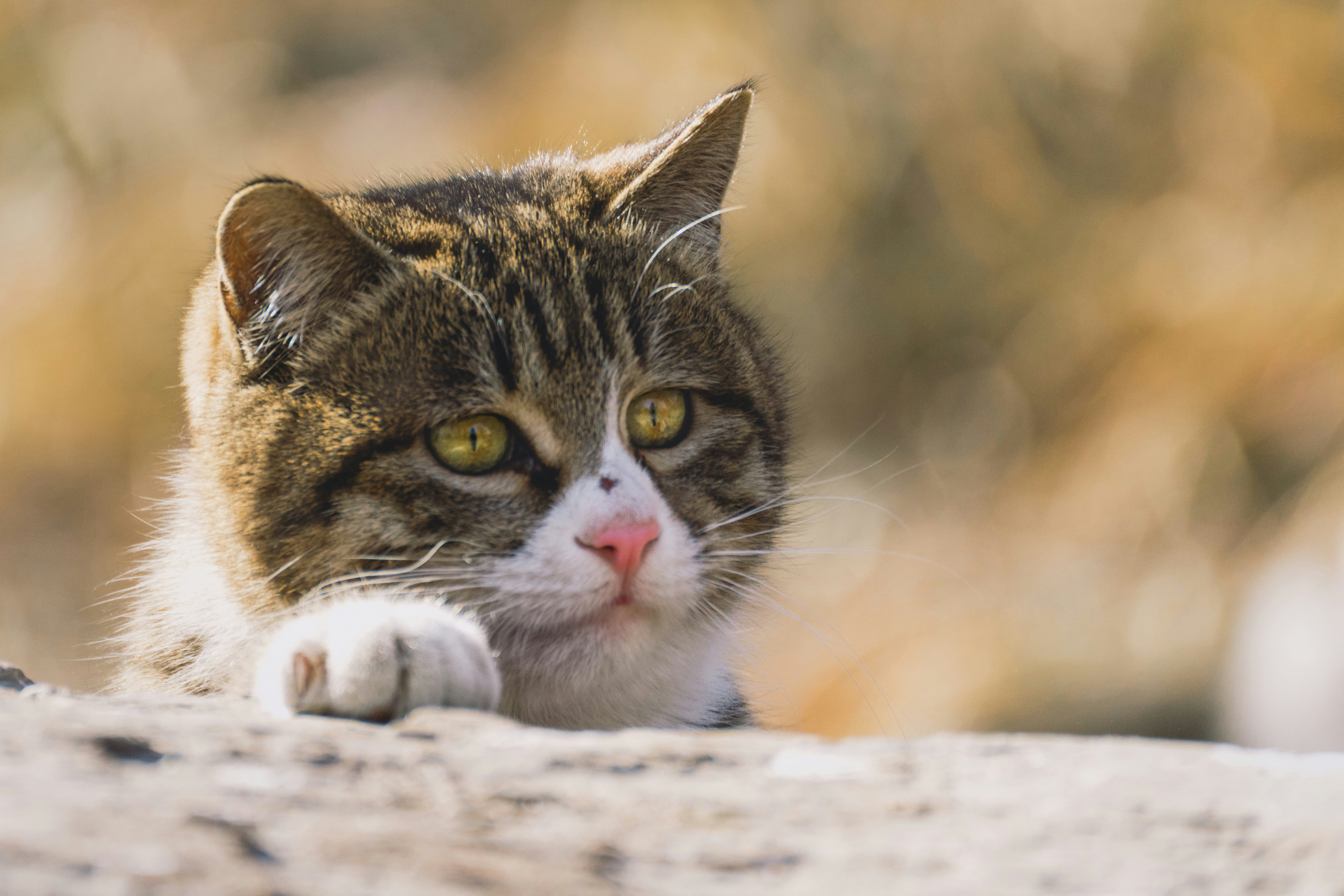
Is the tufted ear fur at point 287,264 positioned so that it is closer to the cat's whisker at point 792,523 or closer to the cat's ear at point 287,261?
the cat's ear at point 287,261

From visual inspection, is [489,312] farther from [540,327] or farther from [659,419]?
[659,419]

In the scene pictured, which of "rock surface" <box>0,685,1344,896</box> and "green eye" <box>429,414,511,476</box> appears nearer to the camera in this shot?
"rock surface" <box>0,685,1344,896</box>

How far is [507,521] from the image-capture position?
2.00 meters

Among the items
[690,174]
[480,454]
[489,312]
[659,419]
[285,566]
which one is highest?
[690,174]

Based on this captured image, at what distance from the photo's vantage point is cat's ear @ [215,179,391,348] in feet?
6.98

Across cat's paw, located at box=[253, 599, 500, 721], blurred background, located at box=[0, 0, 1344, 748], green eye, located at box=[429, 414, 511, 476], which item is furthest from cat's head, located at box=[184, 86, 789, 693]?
blurred background, located at box=[0, 0, 1344, 748]

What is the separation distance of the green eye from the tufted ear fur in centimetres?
35

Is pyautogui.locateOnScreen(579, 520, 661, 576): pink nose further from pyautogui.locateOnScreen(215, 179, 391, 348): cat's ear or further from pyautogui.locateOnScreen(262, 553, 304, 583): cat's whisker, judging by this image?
pyautogui.locateOnScreen(215, 179, 391, 348): cat's ear

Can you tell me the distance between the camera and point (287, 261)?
7.25ft

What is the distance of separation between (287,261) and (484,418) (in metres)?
0.48

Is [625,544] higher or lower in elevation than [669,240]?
lower

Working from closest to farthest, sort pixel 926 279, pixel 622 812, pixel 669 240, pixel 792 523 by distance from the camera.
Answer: pixel 622 812 < pixel 669 240 < pixel 792 523 < pixel 926 279

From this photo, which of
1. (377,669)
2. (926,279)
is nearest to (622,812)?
(377,669)

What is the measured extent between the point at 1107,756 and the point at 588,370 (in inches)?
45.4
